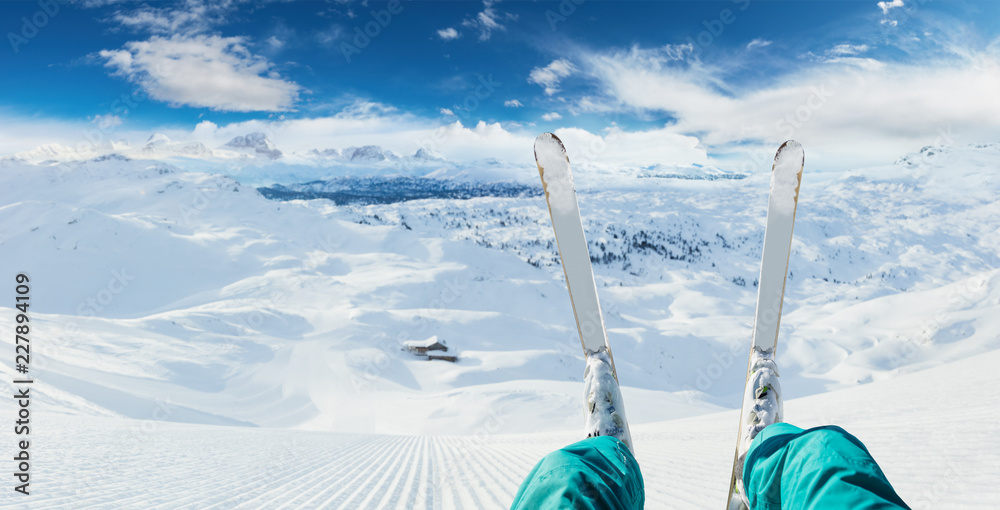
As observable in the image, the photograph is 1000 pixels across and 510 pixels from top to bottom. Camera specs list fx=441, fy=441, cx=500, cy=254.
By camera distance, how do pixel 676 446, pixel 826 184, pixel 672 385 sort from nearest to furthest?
pixel 676 446
pixel 672 385
pixel 826 184

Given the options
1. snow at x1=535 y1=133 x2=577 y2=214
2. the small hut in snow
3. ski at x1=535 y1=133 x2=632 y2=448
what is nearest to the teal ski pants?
ski at x1=535 y1=133 x2=632 y2=448

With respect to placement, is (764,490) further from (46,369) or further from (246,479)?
(46,369)

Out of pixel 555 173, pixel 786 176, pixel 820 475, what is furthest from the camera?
pixel 555 173

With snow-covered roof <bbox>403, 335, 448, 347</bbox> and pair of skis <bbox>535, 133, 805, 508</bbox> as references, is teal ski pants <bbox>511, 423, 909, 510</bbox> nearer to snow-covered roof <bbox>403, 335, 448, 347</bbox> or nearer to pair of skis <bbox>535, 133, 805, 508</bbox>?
pair of skis <bbox>535, 133, 805, 508</bbox>

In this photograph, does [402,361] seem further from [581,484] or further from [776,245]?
[581,484]

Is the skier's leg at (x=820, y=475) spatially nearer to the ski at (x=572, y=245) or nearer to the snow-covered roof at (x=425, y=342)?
the ski at (x=572, y=245)

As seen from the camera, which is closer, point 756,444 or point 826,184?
point 756,444

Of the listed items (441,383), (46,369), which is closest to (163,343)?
(46,369)

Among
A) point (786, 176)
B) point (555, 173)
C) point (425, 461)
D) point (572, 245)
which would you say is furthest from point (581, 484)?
point (425, 461)
